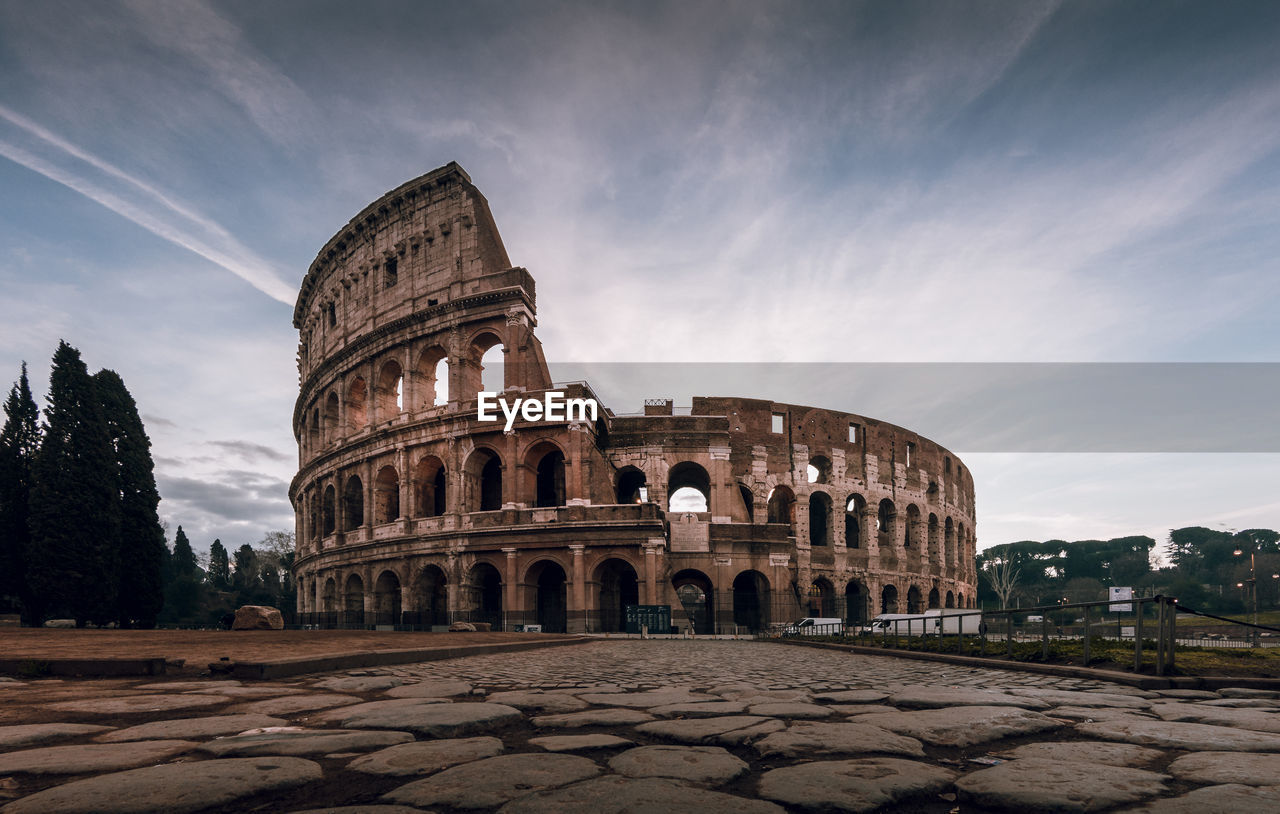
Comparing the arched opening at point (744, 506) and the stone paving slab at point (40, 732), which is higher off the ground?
the arched opening at point (744, 506)

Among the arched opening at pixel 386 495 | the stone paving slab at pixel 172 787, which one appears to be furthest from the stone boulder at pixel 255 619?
the stone paving slab at pixel 172 787

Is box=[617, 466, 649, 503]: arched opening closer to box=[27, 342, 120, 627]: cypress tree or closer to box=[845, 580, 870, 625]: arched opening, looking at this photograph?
box=[845, 580, 870, 625]: arched opening

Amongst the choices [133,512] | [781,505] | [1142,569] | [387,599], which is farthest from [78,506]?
[1142,569]

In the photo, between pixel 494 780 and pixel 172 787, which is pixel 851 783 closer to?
pixel 494 780

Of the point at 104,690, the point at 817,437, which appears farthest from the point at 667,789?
the point at 817,437

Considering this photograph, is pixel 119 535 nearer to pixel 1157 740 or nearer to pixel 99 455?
pixel 99 455

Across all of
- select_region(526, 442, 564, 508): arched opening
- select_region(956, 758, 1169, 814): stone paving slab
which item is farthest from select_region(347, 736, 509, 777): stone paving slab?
select_region(526, 442, 564, 508): arched opening

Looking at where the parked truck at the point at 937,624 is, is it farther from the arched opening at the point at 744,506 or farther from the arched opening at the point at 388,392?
the arched opening at the point at 388,392
